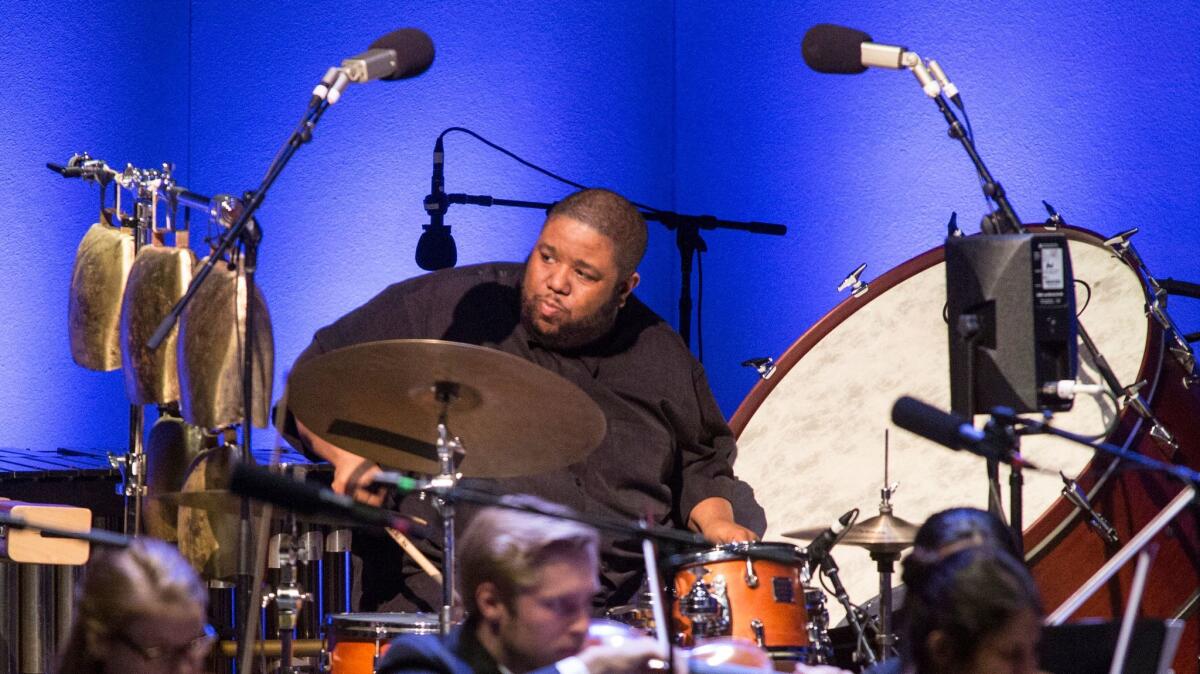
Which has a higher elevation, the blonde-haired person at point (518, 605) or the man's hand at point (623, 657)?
the blonde-haired person at point (518, 605)

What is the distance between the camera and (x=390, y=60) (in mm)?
3994

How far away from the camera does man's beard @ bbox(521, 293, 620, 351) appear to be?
4738 millimetres

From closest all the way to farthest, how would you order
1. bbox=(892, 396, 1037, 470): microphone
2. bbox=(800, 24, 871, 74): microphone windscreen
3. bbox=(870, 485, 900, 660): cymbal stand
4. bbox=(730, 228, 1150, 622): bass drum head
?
bbox=(892, 396, 1037, 470): microphone
bbox=(800, 24, 871, 74): microphone windscreen
bbox=(870, 485, 900, 660): cymbal stand
bbox=(730, 228, 1150, 622): bass drum head

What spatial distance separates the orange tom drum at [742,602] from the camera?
4.10 m

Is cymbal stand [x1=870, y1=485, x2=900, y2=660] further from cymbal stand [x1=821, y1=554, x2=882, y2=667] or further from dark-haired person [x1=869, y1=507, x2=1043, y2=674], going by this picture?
dark-haired person [x1=869, y1=507, x2=1043, y2=674]

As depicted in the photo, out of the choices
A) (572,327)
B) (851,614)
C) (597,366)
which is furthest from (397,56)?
(851,614)

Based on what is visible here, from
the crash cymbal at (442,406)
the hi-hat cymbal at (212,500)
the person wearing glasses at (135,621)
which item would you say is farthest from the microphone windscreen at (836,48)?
the person wearing glasses at (135,621)

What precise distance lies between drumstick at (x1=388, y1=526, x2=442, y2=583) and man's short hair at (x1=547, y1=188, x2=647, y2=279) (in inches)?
41.2

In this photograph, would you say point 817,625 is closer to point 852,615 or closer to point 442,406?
point 852,615

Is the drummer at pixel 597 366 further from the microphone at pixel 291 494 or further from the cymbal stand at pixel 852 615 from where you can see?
the microphone at pixel 291 494

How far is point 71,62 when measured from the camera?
19.2 feet

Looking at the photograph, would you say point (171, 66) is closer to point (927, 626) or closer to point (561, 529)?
point (561, 529)

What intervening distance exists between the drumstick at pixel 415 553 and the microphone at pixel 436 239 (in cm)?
162

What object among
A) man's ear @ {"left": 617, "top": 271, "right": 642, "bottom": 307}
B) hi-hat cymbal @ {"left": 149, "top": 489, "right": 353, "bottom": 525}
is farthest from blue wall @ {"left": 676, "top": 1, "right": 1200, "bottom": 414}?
hi-hat cymbal @ {"left": 149, "top": 489, "right": 353, "bottom": 525}
